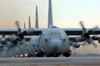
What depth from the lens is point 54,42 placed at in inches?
1200

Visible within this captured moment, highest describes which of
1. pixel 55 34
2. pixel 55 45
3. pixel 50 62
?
pixel 55 34

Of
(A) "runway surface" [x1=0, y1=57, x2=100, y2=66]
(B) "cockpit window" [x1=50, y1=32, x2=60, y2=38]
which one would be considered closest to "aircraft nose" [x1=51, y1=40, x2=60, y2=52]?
(B) "cockpit window" [x1=50, y1=32, x2=60, y2=38]

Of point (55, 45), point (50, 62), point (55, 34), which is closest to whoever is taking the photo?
point (50, 62)

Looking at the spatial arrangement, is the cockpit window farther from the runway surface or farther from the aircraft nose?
the runway surface

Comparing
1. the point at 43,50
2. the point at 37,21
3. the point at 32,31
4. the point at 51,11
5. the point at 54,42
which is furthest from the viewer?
the point at 37,21

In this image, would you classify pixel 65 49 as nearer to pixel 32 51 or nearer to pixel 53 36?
pixel 53 36

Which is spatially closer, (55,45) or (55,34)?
(55,45)

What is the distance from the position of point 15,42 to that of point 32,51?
4560mm

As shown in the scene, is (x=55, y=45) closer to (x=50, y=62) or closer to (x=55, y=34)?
(x=55, y=34)

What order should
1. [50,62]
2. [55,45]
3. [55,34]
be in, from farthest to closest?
[55,34]
[55,45]
[50,62]

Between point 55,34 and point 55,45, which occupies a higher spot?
point 55,34

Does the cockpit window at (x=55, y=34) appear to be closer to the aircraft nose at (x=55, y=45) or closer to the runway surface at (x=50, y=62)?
the aircraft nose at (x=55, y=45)

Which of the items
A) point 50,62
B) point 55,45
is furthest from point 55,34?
point 50,62

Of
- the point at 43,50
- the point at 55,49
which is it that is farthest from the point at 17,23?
the point at 55,49
